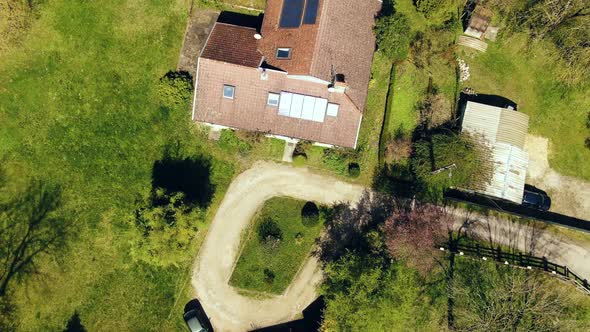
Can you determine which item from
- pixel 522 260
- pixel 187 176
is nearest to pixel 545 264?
pixel 522 260

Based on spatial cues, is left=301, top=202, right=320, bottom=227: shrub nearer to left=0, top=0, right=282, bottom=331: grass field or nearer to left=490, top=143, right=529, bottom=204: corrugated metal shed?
left=0, top=0, right=282, bottom=331: grass field

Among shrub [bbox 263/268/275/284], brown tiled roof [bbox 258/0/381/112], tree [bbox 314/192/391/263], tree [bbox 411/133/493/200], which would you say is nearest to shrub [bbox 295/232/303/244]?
tree [bbox 314/192/391/263]

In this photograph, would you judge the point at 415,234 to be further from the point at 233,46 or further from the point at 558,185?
the point at 233,46

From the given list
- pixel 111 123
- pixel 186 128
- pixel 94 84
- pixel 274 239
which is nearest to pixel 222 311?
pixel 274 239

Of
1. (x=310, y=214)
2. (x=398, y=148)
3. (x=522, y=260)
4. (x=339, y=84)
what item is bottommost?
(x=522, y=260)

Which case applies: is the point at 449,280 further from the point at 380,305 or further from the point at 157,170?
the point at 157,170

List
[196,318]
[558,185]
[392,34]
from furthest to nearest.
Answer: [558,185], [196,318], [392,34]
